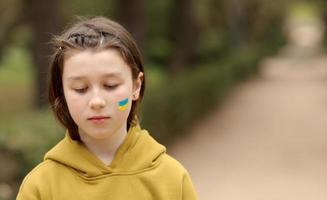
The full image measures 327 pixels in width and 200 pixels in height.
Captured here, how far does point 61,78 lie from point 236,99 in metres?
19.8

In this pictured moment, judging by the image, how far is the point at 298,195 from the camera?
1016 centimetres

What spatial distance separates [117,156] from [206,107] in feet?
51.5

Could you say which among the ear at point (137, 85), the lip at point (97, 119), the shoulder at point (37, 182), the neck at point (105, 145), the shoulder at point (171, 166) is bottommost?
the shoulder at point (37, 182)

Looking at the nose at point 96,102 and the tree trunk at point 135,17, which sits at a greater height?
the tree trunk at point 135,17

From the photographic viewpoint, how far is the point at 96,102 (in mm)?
2088

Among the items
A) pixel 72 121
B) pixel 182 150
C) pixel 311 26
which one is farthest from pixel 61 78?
pixel 311 26

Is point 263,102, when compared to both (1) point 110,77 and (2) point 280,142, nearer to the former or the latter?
(2) point 280,142

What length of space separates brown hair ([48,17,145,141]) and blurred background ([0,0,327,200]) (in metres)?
0.34

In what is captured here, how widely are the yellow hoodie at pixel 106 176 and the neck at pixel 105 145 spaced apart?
18mm

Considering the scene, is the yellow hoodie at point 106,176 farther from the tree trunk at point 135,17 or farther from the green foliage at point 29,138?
the tree trunk at point 135,17

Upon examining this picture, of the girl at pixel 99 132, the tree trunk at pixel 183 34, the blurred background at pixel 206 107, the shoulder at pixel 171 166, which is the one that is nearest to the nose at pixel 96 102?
the girl at pixel 99 132

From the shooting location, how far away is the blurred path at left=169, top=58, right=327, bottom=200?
10695 mm

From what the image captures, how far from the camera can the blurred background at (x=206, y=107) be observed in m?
9.34

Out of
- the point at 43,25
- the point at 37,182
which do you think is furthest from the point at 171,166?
the point at 43,25
